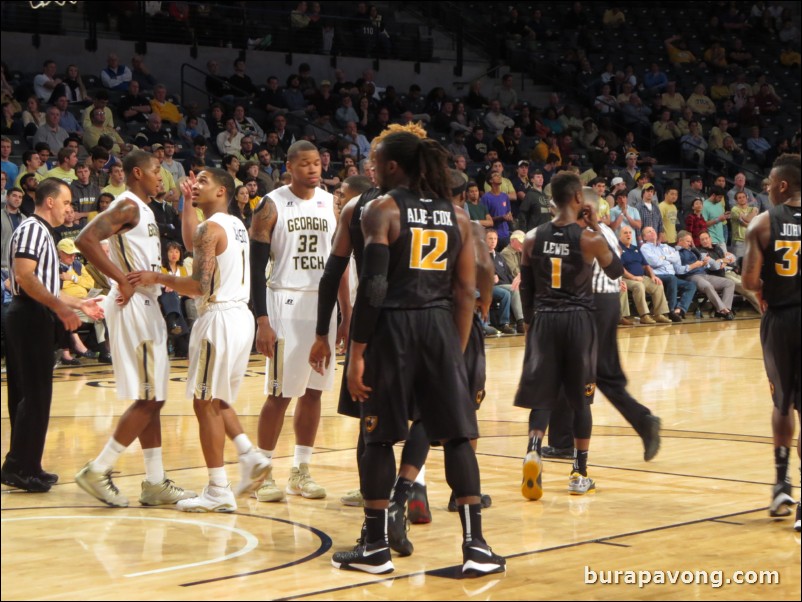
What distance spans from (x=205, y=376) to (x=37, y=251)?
1378 millimetres

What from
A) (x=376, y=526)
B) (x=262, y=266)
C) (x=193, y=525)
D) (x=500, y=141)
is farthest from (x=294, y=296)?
(x=500, y=141)

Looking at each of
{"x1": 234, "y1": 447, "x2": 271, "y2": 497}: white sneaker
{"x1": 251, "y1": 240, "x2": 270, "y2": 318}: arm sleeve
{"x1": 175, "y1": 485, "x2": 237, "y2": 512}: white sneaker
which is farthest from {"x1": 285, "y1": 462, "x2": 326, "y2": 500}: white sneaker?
{"x1": 251, "y1": 240, "x2": 270, "y2": 318}: arm sleeve

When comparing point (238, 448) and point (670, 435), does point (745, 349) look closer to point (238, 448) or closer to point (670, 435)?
point (670, 435)

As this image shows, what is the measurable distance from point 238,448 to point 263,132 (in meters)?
12.7

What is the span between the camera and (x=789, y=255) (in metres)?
6.47

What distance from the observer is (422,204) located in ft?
18.1

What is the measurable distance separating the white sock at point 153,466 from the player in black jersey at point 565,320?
2.05m

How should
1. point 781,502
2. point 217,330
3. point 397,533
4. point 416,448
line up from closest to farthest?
point 397,533 → point 416,448 → point 781,502 → point 217,330

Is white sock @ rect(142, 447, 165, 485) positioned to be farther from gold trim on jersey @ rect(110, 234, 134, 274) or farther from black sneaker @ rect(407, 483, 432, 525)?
black sneaker @ rect(407, 483, 432, 525)

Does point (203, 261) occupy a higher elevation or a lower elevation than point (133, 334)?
higher

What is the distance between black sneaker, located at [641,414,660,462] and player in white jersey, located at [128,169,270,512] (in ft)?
7.83

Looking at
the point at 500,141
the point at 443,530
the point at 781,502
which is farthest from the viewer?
the point at 500,141

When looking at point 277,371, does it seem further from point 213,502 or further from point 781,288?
point 781,288

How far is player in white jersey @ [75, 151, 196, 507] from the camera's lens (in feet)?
22.5
